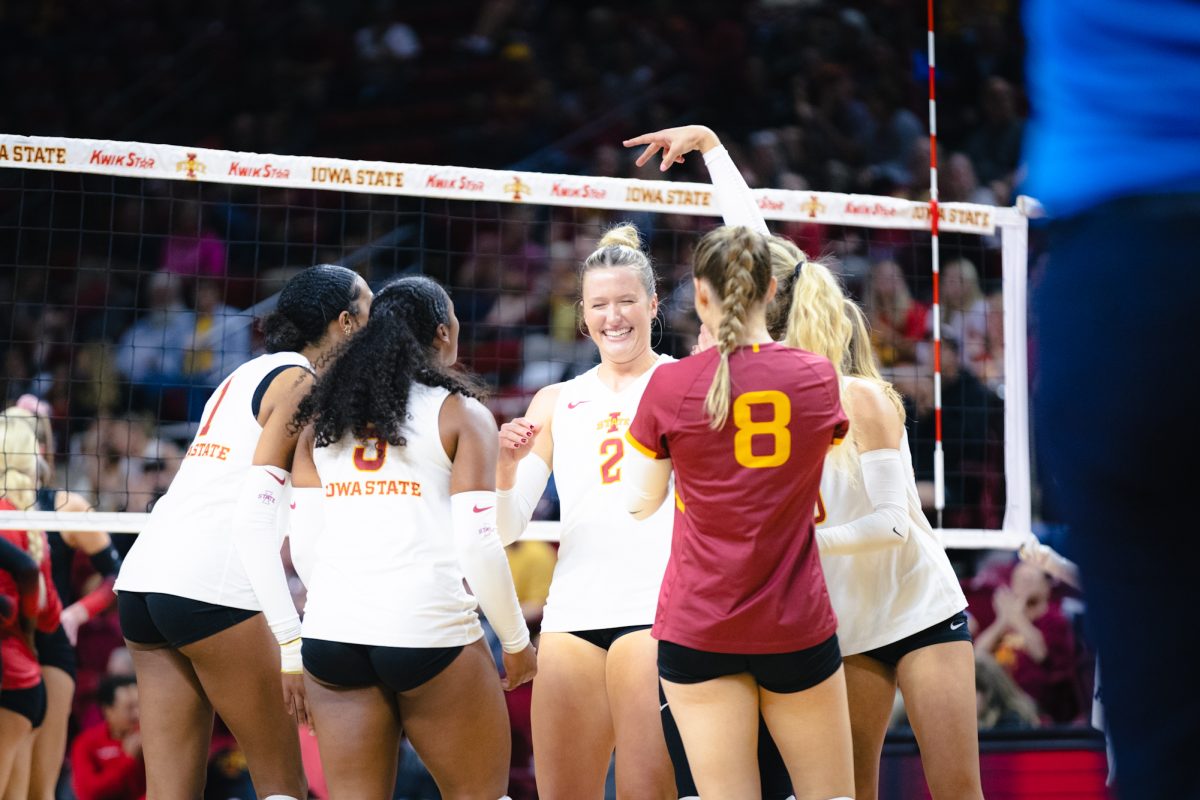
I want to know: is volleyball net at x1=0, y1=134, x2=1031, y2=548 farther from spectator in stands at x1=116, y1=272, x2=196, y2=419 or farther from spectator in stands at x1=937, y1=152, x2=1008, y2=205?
spectator in stands at x1=937, y1=152, x2=1008, y2=205

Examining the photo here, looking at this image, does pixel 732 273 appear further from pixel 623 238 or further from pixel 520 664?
pixel 520 664

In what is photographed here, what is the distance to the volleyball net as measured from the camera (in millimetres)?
5246

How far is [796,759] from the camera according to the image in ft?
9.99

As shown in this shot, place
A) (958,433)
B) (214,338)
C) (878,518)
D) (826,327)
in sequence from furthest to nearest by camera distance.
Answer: (214,338) < (958,433) < (826,327) < (878,518)

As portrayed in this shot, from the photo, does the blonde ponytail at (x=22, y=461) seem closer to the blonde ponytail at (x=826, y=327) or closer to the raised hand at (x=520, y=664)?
the raised hand at (x=520, y=664)

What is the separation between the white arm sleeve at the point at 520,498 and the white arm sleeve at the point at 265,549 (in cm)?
70

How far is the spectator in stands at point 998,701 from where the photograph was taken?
700 centimetres

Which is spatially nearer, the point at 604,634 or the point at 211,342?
the point at 604,634

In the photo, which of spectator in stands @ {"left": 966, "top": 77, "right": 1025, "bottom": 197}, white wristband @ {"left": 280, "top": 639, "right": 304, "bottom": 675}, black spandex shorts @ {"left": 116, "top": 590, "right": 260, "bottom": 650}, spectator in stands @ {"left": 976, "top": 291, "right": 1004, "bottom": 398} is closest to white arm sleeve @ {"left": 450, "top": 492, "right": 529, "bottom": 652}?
white wristband @ {"left": 280, "top": 639, "right": 304, "bottom": 675}

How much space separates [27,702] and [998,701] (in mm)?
4951

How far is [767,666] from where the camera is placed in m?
2.98

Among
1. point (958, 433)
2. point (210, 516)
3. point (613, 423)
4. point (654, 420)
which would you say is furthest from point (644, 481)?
point (958, 433)

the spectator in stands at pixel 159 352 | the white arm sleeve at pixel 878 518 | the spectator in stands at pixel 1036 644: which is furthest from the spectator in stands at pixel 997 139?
the white arm sleeve at pixel 878 518

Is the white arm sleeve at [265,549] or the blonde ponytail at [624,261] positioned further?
the blonde ponytail at [624,261]
